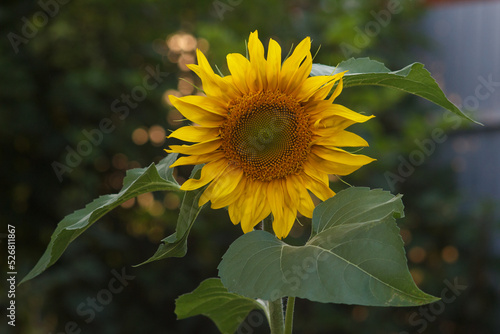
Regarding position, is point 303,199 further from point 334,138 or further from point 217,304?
point 217,304

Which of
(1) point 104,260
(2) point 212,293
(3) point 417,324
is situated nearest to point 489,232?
(3) point 417,324

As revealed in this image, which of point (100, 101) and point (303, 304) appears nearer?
point (100, 101)

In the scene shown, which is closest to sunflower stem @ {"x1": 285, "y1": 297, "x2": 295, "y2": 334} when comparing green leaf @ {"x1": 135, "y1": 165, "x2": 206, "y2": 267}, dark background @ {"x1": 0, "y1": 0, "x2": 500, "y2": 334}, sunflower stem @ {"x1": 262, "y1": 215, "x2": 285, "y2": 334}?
sunflower stem @ {"x1": 262, "y1": 215, "x2": 285, "y2": 334}

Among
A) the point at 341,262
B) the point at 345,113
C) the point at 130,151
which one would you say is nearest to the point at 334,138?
the point at 345,113

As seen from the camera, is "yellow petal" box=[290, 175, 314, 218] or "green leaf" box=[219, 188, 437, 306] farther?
"yellow petal" box=[290, 175, 314, 218]

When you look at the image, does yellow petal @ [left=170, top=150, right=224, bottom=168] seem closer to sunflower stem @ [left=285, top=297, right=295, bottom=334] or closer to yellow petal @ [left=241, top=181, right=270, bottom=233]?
yellow petal @ [left=241, top=181, right=270, bottom=233]

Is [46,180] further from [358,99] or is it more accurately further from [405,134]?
[405,134]

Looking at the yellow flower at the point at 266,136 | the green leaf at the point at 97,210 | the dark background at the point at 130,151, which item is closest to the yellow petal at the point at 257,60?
the yellow flower at the point at 266,136
